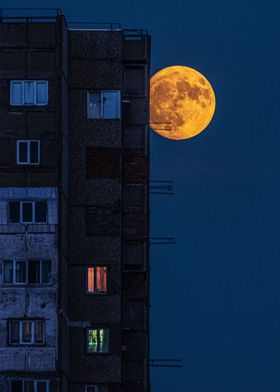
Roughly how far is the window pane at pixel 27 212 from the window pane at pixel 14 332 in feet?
20.0

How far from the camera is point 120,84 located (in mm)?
114875

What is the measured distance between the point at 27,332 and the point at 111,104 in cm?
1533

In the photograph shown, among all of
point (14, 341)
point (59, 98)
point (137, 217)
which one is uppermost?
point (59, 98)

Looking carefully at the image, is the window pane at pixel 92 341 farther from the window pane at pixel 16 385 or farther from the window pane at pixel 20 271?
the window pane at pixel 20 271

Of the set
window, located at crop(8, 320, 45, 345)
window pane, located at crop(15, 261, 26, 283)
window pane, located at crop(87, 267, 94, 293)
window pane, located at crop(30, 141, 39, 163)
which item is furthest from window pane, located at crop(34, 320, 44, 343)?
window pane, located at crop(30, 141, 39, 163)

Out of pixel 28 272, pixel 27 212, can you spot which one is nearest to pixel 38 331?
pixel 28 272

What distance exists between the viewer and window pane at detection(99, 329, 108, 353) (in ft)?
369

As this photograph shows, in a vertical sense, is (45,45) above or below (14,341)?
above

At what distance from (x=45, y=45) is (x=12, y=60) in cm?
215

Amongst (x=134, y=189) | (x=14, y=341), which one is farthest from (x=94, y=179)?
(x=14, y=341)

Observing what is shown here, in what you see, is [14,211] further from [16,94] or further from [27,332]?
[27,332]

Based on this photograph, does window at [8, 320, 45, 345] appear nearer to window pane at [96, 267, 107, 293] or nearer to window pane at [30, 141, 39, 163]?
window pane at [96, 267, 107, 293]

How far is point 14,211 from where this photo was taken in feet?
363

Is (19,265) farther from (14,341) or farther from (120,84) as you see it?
(120,84)
